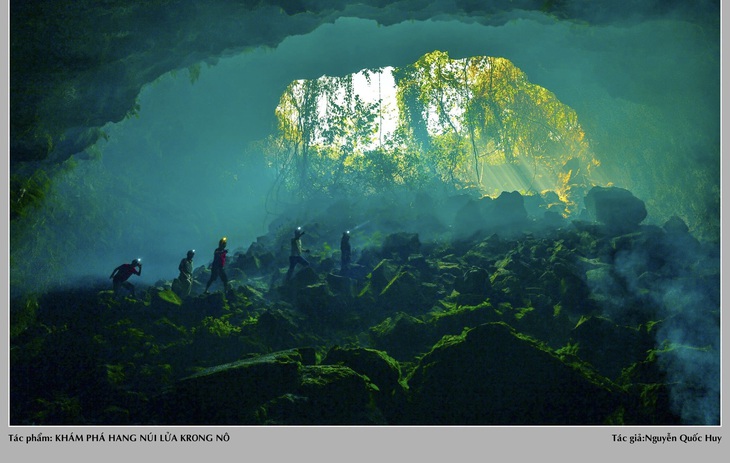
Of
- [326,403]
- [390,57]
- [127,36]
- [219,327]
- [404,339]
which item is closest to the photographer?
[326,403]

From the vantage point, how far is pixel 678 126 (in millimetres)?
18125

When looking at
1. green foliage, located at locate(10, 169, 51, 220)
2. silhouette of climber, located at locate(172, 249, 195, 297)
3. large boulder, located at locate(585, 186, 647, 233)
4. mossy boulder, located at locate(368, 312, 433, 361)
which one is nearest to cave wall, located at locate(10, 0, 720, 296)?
green foliage, located at locate(10, 169, 51, 220)

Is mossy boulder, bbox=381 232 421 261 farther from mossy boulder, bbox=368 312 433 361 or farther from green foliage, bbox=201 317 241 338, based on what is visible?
green foliage, bbox=201 317 241 338

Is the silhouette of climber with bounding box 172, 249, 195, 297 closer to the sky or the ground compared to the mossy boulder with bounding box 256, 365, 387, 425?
closer to the sky

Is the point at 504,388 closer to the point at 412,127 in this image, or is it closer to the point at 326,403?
the point at 326,403

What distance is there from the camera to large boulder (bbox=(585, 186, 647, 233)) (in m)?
17.2

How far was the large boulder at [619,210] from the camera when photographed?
17.2 m

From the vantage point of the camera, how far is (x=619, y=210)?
1756cm

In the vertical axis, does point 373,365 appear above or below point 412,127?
→ below

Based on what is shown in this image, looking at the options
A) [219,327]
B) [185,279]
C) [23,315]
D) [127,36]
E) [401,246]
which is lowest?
[219,327]

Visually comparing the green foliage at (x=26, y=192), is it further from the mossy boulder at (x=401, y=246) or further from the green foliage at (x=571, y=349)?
the green foliage at (x=571, y=349)

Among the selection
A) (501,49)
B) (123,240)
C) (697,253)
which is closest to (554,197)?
(501,49)

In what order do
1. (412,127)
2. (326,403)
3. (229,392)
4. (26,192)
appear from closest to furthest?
1. (229,392)
2. (326,403)
3. (26,192)
4. (412,127)

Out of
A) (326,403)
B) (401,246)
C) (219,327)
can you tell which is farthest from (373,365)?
(401,246)
